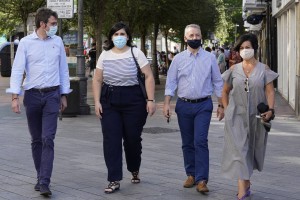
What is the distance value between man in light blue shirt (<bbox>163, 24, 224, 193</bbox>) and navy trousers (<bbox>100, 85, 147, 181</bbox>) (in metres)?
0.33

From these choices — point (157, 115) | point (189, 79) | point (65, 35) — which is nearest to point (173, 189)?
point (189, 79)

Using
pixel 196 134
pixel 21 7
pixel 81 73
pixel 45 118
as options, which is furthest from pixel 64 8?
pixel 21 7

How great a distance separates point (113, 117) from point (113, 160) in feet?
1.55

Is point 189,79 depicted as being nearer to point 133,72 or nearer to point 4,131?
point 133,72

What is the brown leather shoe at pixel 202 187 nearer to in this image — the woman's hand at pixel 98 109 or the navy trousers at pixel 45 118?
the woman's hand at pixel 98 109

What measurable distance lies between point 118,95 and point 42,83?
818 millimetres

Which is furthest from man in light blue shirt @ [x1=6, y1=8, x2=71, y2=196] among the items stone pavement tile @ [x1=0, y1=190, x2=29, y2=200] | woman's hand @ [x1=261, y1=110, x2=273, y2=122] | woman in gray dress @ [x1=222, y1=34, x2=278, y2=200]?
woman's hand @ [x1=261, y1=110, x2=273, y2=122]

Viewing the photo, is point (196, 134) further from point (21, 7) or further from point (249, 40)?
point (21, 7)

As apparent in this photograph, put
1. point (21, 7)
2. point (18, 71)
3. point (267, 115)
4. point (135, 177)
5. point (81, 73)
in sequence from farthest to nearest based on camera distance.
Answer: point (21, 7), point (81, 73), point (135, 177), point (18, 71), point (267, 115)

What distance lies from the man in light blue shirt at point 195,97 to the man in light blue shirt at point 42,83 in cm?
125

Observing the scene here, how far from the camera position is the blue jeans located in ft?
22.0

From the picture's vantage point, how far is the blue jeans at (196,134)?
6.71 m

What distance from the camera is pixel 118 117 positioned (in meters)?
6.88

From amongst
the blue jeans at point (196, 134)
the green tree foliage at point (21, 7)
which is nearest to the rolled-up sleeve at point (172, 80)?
the blue jeans at point (196, 134)
